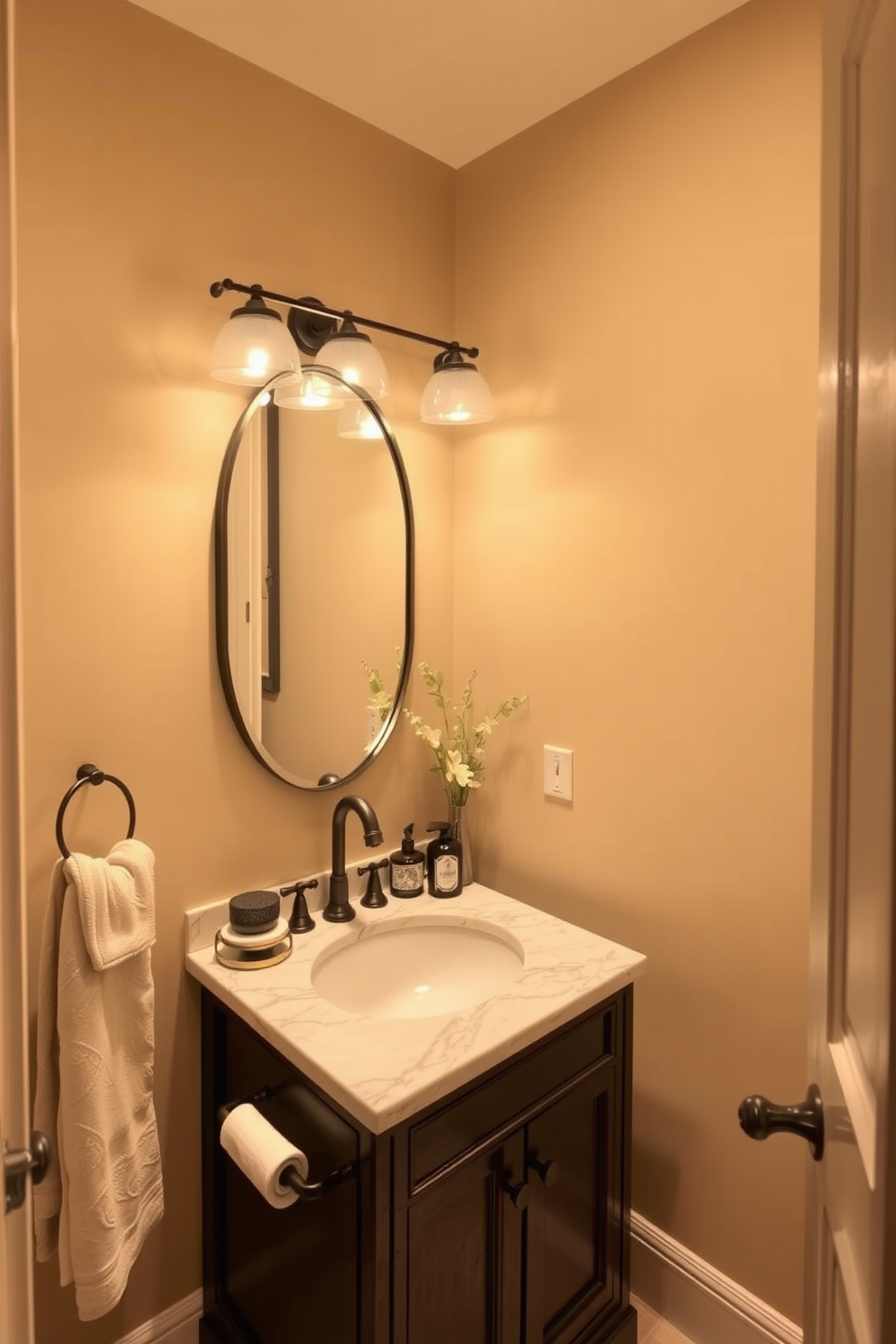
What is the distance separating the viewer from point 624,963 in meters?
1.46

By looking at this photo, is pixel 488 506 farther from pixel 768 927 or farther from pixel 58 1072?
pixel 58 1072

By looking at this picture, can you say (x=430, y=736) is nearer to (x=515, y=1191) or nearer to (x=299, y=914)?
(x=299, y=914)

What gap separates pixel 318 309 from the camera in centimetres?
155

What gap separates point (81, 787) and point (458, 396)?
1.05 m

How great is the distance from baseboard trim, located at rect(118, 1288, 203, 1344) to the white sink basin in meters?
0.64

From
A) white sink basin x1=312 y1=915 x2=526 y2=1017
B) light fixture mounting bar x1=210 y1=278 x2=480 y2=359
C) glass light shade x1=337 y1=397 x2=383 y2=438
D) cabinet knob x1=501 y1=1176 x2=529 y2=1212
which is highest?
light fixture mounting bar x1=210 y1=278 x2=480 y2=359

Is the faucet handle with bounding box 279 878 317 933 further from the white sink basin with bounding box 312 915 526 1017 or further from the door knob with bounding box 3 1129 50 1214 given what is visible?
the door knob with bounding box 3 1129 50 1214

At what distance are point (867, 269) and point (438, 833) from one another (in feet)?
4.89

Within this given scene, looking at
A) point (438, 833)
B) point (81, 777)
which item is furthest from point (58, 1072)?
point (438, 833)

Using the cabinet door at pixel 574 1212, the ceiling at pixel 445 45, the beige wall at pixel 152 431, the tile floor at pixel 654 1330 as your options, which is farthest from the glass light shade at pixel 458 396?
the tile floor at pixel 654 1330

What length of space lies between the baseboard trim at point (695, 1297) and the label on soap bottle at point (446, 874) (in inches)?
30.8

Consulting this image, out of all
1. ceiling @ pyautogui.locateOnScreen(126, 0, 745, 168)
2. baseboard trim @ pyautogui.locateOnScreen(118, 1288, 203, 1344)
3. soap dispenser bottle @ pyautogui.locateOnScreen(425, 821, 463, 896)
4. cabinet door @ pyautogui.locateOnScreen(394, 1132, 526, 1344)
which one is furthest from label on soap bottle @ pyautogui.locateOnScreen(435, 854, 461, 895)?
ceiling @ pyautogui.locateOnScreen(126, 0, 745, 168)

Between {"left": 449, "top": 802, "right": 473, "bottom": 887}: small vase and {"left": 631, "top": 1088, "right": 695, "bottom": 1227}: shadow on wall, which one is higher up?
{"left": 449, "top": 802, "right": 473, "bottom": 887}: small vase

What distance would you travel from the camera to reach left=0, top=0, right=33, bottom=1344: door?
2.12ft
